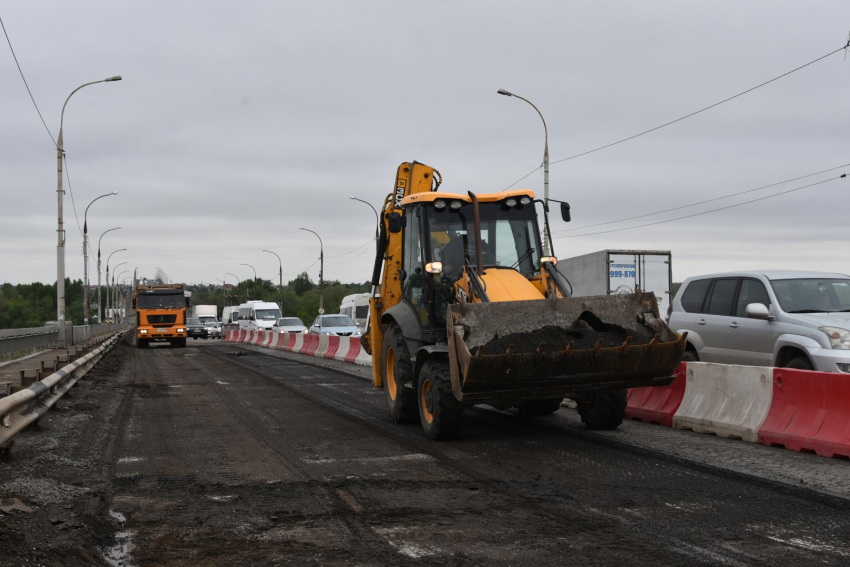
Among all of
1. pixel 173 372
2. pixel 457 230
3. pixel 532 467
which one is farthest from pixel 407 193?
pixel 173 372

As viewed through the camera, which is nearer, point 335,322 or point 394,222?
point 394,222

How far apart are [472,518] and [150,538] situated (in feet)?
7.05

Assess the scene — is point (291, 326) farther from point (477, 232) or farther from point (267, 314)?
point (477, 232)

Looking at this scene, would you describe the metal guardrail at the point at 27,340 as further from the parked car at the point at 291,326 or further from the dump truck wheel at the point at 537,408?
Result: the dump truck wheel at the point at 537,408

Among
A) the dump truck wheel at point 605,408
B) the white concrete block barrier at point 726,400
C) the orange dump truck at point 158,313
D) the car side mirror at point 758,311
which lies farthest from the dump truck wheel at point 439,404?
the orange dump truck at point 158,313

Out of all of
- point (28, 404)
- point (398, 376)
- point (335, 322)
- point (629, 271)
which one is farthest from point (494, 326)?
point (335, 322)

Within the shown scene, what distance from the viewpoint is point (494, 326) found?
28.7ft

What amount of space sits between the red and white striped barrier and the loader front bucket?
3.80 feet

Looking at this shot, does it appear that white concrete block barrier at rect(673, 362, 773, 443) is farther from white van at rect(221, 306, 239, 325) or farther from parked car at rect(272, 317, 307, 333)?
white van at rect(221, 306, 239, 325)

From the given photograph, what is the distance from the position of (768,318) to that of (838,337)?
1.13 metres

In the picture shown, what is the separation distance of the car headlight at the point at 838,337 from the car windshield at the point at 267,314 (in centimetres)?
5183

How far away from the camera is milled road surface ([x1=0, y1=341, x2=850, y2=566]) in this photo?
5188 millimetres

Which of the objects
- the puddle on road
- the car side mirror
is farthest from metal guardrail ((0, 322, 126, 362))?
the puddle on road

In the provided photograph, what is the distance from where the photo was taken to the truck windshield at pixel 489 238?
10.3 metres
